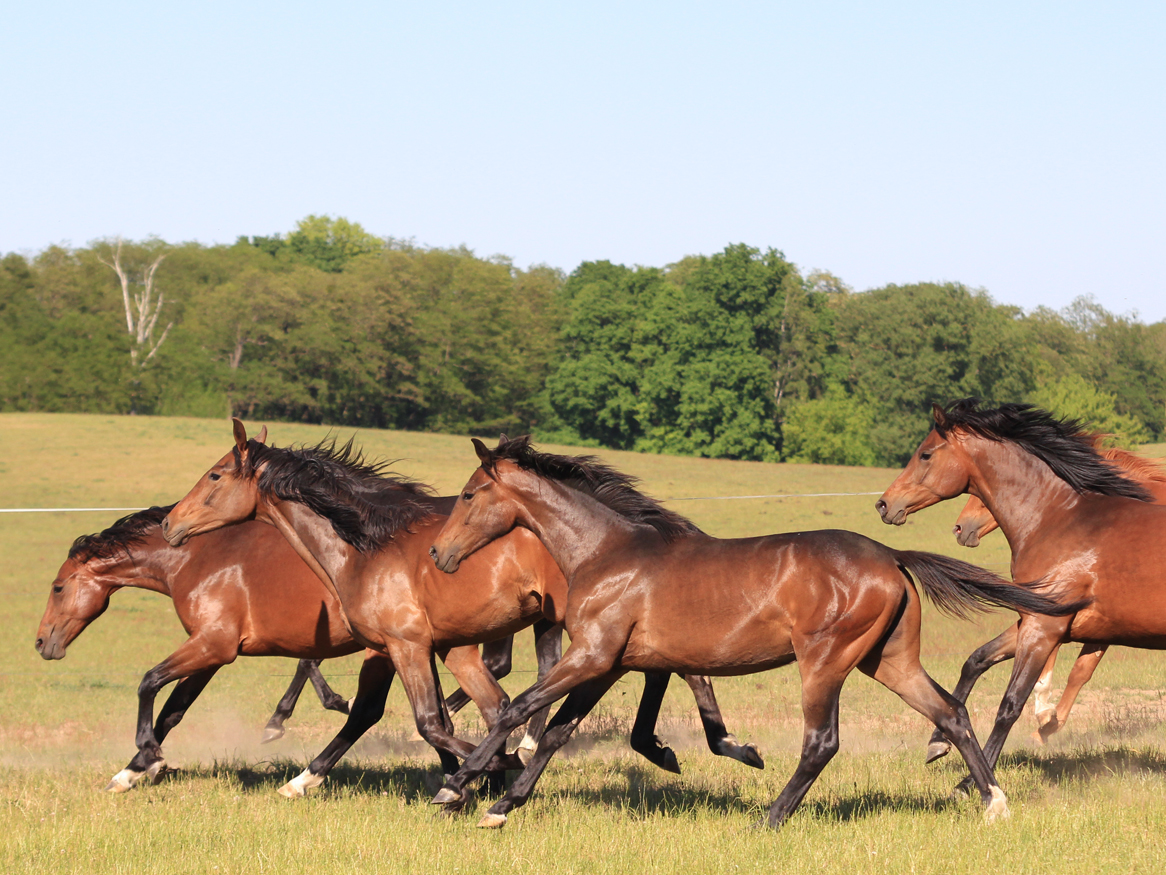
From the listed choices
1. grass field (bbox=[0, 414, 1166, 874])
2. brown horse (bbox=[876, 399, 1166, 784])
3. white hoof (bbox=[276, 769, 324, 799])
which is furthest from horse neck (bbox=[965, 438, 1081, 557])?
white hoof (bbox=[276, 769, 324, 799])

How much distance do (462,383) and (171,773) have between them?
5052cm

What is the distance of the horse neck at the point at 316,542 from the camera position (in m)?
7.12

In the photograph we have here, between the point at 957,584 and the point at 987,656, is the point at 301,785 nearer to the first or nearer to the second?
the point at 957,584

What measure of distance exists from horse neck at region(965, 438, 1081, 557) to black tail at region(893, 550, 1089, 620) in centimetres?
109

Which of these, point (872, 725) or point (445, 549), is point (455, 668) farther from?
point (872, 725)

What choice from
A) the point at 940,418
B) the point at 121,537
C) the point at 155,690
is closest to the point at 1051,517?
the point at 940,418

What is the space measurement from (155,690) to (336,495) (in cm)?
170

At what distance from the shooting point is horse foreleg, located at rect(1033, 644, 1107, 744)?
8.34m

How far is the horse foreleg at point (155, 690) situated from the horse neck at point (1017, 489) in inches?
189

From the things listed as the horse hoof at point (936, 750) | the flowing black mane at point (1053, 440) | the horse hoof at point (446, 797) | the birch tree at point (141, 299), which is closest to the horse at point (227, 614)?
the horse hoof at point (446, 797)

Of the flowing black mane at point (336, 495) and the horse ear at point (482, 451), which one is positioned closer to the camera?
the horse ear at point (482, 451)

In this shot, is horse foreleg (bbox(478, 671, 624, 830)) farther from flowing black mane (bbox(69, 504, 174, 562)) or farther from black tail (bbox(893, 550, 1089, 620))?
flowing black mane (bbox(69, 504, 174, 562))

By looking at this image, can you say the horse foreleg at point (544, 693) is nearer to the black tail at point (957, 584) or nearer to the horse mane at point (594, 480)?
the horse mane at point (594, 480)

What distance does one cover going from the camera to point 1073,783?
682 cm
